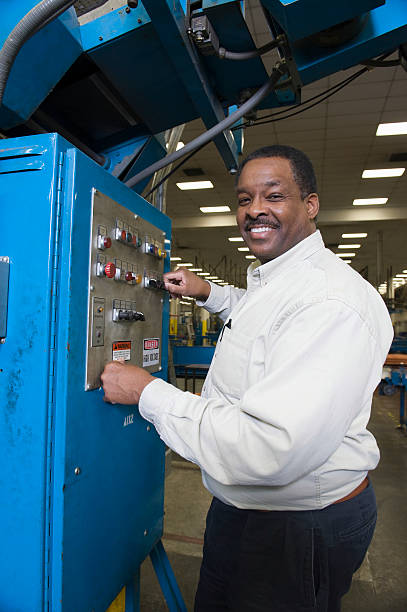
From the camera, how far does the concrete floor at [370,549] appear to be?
2.18m

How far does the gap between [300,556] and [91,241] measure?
3.02ft

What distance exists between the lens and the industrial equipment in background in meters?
0.92

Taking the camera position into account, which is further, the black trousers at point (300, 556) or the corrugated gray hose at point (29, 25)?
the black trousers at point (300, 556)

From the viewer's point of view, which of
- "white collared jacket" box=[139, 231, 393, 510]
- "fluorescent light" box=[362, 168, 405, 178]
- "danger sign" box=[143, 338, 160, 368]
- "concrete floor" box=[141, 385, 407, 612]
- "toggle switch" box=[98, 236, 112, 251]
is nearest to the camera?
"white collared jacket" box=[139, 231, 393, 510]

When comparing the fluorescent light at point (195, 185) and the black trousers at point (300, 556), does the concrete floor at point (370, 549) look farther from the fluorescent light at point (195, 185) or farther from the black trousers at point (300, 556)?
the fluorescent light at point (195, 185)

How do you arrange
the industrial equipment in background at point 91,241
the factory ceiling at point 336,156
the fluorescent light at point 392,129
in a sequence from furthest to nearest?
the fluorescent light at point 392,129 → the factory ceiling at point 336,156 → the industrial equipment in background at point 91,241

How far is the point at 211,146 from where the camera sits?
5.55 meters

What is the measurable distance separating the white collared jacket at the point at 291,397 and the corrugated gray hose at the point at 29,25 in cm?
76

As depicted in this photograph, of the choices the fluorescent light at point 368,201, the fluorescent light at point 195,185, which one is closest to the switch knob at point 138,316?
the fluorescent light at point 195,185

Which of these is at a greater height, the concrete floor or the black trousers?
the black trousers

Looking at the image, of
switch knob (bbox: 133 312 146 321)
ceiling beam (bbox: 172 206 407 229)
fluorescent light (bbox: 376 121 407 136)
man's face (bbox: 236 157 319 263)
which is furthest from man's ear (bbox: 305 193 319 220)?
ceiling beam (bbox: 172 206 407 229)

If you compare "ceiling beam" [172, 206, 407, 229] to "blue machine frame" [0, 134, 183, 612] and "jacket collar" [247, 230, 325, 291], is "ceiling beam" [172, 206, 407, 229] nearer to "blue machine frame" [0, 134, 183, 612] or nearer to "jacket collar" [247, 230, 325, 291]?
"jacket collar" [247, 230, 325, 291]

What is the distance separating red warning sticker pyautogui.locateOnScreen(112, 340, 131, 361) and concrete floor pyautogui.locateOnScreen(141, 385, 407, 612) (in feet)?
5.24

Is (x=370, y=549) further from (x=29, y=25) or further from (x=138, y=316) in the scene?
(x=29, y=25)
